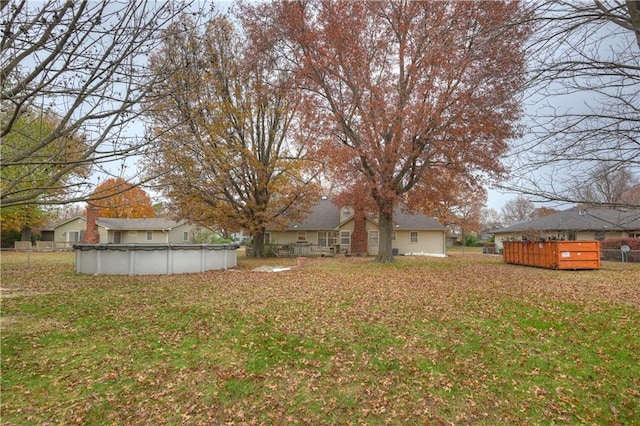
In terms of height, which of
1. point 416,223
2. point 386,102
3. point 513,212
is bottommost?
point 416,223

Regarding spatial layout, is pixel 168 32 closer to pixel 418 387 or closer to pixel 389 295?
pixel 418 387

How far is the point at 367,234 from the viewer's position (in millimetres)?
29391

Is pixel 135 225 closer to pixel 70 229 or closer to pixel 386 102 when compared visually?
pixel 70 229

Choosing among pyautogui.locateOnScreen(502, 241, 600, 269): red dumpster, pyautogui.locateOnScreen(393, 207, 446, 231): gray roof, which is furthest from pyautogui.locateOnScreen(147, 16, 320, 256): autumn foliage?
pyautogui.locateOnScreen(502, 241, 600, 269): red dumpster

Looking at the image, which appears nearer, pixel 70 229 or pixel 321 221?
pixel 321 221

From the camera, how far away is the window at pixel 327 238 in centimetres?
3030

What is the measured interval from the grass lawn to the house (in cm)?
2008

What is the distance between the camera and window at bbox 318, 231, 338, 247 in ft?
99.4

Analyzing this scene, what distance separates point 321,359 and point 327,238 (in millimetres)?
25122

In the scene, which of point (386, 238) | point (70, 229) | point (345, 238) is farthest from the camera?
point (70, 229)

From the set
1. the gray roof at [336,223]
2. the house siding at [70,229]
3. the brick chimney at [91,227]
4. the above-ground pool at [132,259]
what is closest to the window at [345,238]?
the gray roof at [336,223]

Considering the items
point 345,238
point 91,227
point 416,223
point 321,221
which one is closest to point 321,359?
point 345,238

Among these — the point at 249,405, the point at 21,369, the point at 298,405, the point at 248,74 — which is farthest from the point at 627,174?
the point at 248,74

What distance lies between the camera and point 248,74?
2112 cm
